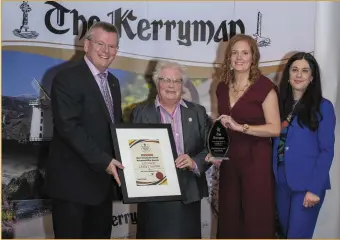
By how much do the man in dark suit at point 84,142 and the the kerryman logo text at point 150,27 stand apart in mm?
1033

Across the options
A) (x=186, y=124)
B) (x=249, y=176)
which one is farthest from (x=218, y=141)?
(x=249, y=176)

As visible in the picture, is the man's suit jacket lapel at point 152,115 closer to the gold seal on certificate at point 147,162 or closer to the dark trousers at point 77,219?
the gold seal on certificate at point 147,162

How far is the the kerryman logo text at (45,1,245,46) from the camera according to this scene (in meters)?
3.63

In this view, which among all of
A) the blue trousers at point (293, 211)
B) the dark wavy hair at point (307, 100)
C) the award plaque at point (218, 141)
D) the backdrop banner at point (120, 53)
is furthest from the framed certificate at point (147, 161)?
the backdrop banner at point (120, 53)

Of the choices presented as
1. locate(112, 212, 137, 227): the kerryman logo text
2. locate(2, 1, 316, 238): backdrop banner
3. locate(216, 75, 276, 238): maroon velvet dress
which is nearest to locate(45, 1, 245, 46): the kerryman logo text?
locate(2, 1, 316, 238): backdrop banner

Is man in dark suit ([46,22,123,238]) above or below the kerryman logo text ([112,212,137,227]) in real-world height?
above

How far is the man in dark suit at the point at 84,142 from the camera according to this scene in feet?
8.20

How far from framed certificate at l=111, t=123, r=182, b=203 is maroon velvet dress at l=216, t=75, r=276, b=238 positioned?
1.28 feet

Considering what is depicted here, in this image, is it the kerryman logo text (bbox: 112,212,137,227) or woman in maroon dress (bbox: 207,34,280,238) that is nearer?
woman in maroon dress (bbox: 207,34,280,238)

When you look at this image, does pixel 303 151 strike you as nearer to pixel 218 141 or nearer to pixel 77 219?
pixel 218 141

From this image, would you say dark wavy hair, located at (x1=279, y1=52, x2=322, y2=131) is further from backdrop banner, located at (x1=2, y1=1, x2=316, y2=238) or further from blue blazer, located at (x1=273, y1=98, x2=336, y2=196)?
backdrop banner, located at (x1=2, y1=1, x2=316, y2=238)

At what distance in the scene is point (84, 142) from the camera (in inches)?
97.9

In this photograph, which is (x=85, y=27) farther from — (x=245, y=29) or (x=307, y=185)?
(x=307, y=185)

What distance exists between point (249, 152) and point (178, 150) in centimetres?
43
